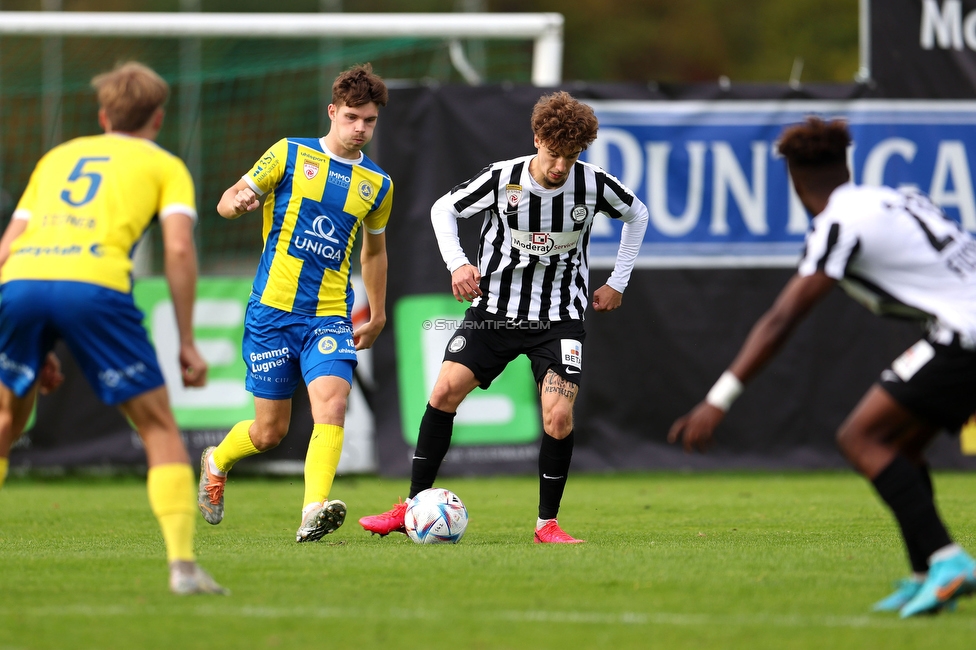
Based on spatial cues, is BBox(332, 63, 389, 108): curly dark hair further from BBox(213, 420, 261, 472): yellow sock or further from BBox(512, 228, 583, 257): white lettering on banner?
BBox(213, 420, 261, 472): yellow sock

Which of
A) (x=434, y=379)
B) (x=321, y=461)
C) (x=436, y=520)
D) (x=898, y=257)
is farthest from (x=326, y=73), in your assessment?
(x=898, y=257)

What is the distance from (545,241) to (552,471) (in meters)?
1.26

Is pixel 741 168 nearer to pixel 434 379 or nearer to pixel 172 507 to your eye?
pixel 434 379

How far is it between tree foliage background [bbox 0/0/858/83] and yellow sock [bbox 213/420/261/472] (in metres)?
27.6

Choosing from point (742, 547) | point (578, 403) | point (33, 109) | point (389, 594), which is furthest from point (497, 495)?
point (33, 109)

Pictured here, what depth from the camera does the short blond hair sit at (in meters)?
4.89

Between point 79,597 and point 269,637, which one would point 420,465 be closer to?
point 79,597

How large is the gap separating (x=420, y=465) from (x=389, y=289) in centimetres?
439

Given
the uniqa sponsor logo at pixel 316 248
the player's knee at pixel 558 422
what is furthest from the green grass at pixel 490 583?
the uniqa sponsor logo at pixel 316 248

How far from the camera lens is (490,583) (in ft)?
17.3

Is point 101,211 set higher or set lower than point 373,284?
higher

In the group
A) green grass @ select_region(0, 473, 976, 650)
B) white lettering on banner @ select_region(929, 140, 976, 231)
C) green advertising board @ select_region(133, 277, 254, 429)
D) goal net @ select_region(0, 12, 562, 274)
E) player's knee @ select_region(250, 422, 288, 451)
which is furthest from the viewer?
white lettering on banner @ select_region(929, 140, 976, 231)

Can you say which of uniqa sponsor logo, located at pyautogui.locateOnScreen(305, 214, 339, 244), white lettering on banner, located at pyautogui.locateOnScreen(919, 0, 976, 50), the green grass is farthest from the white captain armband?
white lettering on banner, located at pyautogui.locateOnScreen(919, 0, 976, 50)
